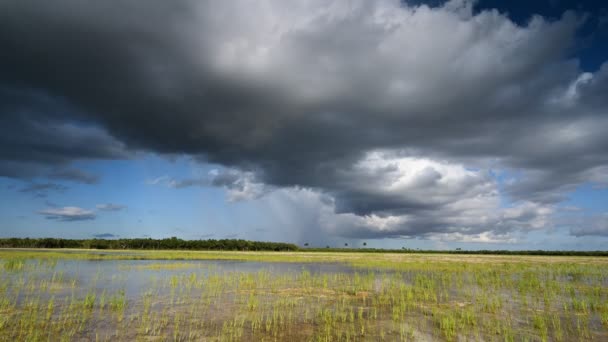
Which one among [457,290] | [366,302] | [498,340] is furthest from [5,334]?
[457,290]

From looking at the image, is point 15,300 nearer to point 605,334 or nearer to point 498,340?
point 498,340

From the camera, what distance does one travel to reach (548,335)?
11.2m

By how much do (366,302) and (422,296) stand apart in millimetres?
3925

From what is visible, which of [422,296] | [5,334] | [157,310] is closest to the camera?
[5,334]

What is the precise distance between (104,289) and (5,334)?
9.49 metres

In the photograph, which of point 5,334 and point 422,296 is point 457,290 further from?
point 5,334

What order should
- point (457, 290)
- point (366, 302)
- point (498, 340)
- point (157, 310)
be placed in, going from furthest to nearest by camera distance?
1. point (457, 290)
2. point (366, 302)
3. point (157, 310)
4. point (498, 340)

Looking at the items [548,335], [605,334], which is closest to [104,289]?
[548,335]

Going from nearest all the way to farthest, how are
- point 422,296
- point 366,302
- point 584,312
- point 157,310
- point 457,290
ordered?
point 157,310 → point 584,312 → point 366,302 → point 422,296 → point 457,290

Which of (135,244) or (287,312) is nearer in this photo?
(287,312)

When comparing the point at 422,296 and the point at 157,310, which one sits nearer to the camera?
the point at 157,310

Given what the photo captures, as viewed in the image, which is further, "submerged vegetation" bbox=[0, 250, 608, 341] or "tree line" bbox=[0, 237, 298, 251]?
"tree line" bbox=[0, 237, 298, 251]

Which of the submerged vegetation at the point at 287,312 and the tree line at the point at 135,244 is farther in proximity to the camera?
the tree line at the point at 135,244

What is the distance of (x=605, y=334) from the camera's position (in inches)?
448
